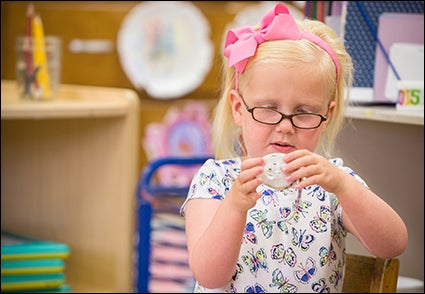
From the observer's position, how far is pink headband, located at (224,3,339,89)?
1115 mm

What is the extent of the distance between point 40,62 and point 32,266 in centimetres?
45

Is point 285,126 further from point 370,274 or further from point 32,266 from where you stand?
point 32,266

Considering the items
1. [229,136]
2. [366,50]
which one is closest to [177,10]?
[366,50]

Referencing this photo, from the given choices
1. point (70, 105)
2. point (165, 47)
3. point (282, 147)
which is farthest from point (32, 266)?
point (165, 47)

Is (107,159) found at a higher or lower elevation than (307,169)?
lower

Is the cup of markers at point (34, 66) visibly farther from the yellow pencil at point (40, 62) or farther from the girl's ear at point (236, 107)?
the girl's ear at point (236, 107)

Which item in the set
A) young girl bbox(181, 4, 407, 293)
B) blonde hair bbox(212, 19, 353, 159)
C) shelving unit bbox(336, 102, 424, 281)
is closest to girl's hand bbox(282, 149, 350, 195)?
young girl bbox(181, 4, 407, 293)

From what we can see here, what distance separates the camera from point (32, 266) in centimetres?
183

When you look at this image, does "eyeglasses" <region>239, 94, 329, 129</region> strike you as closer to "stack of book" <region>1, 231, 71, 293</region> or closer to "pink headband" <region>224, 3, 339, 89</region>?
"pink headband" <region>224, 3, 339, 89</region>

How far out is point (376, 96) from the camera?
5.45 ft

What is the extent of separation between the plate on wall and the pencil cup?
116 cm

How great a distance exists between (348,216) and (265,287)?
0.51 ft

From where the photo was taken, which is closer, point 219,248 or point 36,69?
point 219,248

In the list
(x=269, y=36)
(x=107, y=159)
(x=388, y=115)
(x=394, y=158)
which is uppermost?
(x=269, y=36)
